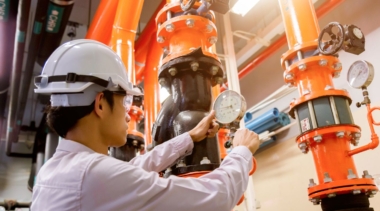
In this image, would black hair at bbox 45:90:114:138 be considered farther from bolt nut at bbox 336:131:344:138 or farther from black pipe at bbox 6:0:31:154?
black pipe at bbox 6:0:31:154

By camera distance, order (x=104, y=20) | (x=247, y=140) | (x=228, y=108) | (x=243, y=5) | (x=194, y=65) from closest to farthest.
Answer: (x=247, y=140)
(x=228, y=108)
(x=194, y=65)
(x=104, y=20)
(x=243, y=5)

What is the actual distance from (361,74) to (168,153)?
1008mm

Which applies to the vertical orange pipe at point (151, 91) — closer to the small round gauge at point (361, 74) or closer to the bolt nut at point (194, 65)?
the bolt nut at point (194, 65)

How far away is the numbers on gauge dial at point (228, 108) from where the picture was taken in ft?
3.94

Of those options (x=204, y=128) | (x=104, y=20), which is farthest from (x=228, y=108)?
(x=104, y=20)

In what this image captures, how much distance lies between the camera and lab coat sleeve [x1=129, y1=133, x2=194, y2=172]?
4.03 ft

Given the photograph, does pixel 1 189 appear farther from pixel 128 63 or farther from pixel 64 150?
pixel 64 150

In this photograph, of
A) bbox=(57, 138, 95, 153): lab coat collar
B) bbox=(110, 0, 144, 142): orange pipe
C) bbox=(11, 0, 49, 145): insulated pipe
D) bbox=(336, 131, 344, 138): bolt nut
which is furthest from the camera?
bbox=(11, 0, 49, 145): insulated pipe

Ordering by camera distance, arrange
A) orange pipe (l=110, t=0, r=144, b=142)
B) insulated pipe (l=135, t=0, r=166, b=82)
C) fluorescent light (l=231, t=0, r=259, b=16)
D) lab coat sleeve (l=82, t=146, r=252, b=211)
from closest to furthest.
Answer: lab coat sleeve (l=82, t=146, r=252, b=211), orange pipe (l=110, t=0, r=144, b=142), fluorescent light (l=231, t=0, r=259, b=16), insulated pipe (l=135, t=0, r=166, b=82)

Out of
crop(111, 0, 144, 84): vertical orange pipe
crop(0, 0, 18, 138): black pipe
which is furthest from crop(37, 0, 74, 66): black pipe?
crop(111, 0, 144, 84): vertical orange pipe

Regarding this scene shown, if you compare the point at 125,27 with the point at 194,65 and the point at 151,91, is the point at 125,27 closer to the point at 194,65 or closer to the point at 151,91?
the point at 151,91

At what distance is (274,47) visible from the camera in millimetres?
3881

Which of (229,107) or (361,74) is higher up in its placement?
(361,74)

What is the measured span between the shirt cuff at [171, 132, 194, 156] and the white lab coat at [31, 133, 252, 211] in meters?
0.39
